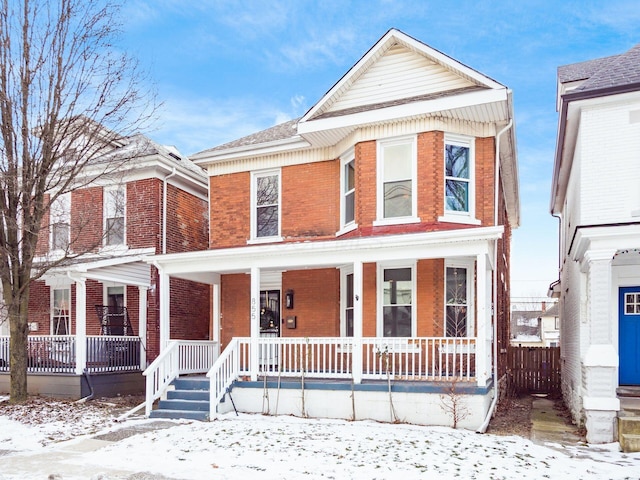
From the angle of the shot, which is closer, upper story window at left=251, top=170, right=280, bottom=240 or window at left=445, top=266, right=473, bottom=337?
window at left=445, top=266, right=473, bottom=337

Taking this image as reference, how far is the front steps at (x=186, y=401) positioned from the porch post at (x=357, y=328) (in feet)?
10.1

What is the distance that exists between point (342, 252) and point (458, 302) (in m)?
2.85

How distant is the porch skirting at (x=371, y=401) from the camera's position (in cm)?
988

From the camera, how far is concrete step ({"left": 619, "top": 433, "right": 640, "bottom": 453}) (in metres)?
8.40

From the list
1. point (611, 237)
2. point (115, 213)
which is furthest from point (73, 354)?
point (611, 237)

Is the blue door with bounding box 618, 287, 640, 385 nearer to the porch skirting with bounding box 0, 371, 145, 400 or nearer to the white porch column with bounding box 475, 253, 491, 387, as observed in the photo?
the white porch column with bounding box 475, 253, 491, 387

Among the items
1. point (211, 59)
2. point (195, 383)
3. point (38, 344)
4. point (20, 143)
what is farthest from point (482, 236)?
point (211, 59)

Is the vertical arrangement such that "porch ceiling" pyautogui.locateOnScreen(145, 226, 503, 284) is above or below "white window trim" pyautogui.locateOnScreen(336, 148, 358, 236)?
below

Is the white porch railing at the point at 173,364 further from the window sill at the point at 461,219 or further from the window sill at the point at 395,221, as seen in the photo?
the window sill at the point at 461,219

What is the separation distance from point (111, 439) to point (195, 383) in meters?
2.71

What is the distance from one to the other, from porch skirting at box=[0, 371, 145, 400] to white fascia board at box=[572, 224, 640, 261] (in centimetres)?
1144

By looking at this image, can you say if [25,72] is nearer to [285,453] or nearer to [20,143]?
[20,143]

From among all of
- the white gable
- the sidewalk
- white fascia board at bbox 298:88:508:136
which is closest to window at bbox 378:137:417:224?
white fascia board at bbox 298:88:508:136

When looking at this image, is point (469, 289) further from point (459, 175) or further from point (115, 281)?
point (115, 281)
